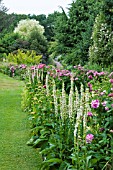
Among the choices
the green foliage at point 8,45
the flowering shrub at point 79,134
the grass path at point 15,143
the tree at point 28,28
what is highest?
the tree at point 28,28

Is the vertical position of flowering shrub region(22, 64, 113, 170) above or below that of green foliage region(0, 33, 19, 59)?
below

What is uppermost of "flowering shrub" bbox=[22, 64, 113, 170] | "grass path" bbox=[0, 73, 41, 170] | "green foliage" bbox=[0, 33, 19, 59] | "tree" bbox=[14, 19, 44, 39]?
"tree" bbox=[14, 19, 44, 39]

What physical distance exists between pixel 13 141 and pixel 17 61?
54.2ft

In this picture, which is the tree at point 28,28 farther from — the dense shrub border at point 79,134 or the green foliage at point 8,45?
the dense shrub border at point 79,134

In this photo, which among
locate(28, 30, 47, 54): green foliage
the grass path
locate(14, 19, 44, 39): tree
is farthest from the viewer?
locate(14, 19, 44, 39): tree

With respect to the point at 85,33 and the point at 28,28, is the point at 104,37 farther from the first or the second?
the point at 28,28

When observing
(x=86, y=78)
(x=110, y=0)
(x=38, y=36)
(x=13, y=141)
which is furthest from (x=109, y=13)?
(x=38, y=36)

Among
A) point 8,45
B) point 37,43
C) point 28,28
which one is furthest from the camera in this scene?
point 28,28

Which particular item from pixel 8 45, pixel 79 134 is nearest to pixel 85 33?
pixel 79 134

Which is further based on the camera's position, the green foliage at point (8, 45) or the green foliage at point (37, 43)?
the green foliage at point (37, 43)

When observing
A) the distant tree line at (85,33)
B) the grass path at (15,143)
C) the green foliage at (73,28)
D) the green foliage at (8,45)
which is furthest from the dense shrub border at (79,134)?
the green foliage at (8,45)

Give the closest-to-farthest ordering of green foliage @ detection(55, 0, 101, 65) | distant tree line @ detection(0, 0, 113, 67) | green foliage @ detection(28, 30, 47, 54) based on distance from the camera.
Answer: distant tree line @ detection(0, 0, 113, 67), green foliage @ detection(55, 0, 101, 65), green foliage @ detection(28, 30, 47, 54)

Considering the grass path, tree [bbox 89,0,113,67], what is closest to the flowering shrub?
the grass path

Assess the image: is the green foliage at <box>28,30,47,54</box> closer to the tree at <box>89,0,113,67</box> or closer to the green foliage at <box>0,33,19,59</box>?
the green foliage at <box>0,33,19,59</box>
